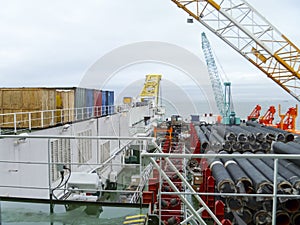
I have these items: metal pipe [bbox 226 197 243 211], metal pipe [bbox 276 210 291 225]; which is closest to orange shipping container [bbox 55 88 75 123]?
metal pipe [bbox 226 197 243 211]

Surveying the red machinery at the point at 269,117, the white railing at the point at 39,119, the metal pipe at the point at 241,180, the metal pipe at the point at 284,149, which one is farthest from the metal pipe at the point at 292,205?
the red machinery at the point at 269,117

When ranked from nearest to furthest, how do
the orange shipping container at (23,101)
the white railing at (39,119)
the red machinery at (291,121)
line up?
the white railing at (39,119) → the orange shipping container at (23,101) → the red machinery at (291,121)

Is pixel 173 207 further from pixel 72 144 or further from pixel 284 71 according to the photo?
pixel 284 71

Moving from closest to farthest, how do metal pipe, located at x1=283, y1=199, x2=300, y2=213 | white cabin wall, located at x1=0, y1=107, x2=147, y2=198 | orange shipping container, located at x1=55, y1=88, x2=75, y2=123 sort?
metal pipe, located at x1=283, y1=199, x2=300, y2=213, white cabin wall, located at x1=0, y1=107, x2=147, y2=198, orange shipping container, located at x1=55, y1=88, x2=75, y2=123

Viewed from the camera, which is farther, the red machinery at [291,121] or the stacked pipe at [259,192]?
the red machinery at [291,121]

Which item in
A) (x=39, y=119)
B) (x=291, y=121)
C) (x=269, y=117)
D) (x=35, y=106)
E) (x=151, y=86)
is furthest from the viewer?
(x=151, y=86)

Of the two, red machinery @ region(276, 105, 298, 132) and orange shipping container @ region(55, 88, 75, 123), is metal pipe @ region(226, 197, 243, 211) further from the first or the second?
red machinery @ region(276, 105, 298, 132)

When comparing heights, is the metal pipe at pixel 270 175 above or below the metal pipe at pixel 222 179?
above

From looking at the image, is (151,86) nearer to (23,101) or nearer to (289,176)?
(23,101)

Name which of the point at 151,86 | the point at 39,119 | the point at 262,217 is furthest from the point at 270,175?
the point at 151,86

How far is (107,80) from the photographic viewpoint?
8273 mm

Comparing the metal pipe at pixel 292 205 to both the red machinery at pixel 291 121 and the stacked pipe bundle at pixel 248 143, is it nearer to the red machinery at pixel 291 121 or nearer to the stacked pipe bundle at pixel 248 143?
the stacked pipe bundle at pixel 248 143

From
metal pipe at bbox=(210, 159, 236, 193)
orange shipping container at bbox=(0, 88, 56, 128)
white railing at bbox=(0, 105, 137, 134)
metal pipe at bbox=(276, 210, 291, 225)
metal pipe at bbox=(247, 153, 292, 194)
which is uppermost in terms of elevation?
orange shipping container at bbox=(0, 88, 56, 128)

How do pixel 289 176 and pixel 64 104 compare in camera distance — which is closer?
pixel 289 176
